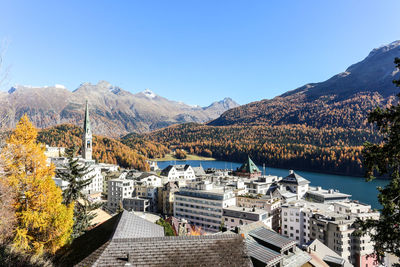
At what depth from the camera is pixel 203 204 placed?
48375 millimetres

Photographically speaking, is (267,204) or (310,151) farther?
(310,151)

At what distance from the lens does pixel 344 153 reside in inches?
4811

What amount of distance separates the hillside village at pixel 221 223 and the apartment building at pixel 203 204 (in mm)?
167

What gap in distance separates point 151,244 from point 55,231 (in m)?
8.28

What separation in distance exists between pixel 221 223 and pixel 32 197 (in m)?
35.2

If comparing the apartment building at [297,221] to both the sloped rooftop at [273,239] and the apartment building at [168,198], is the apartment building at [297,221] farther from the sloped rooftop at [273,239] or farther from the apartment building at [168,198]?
the sloped rooftop at [273,239]

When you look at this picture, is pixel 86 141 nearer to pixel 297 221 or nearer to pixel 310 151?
pixel 297 221

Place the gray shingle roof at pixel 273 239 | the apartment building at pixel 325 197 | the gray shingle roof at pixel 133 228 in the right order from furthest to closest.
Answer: the apartment building at pixel 325 197, the gray shingle roof at pixel 273 239, the gray shingle roof at pixel 133 228

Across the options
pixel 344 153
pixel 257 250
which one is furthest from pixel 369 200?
pixel 257 250

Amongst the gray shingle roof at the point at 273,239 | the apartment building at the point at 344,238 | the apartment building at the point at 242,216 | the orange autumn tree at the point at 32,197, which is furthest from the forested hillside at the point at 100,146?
the gray shingle roof at the point at 273,239

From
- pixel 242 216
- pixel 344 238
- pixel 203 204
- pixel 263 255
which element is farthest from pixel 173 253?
pixel 203 204

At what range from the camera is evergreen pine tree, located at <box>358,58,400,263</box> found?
788 centimetres

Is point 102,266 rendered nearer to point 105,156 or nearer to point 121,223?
point 121,223

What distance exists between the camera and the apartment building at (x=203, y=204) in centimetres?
4666
